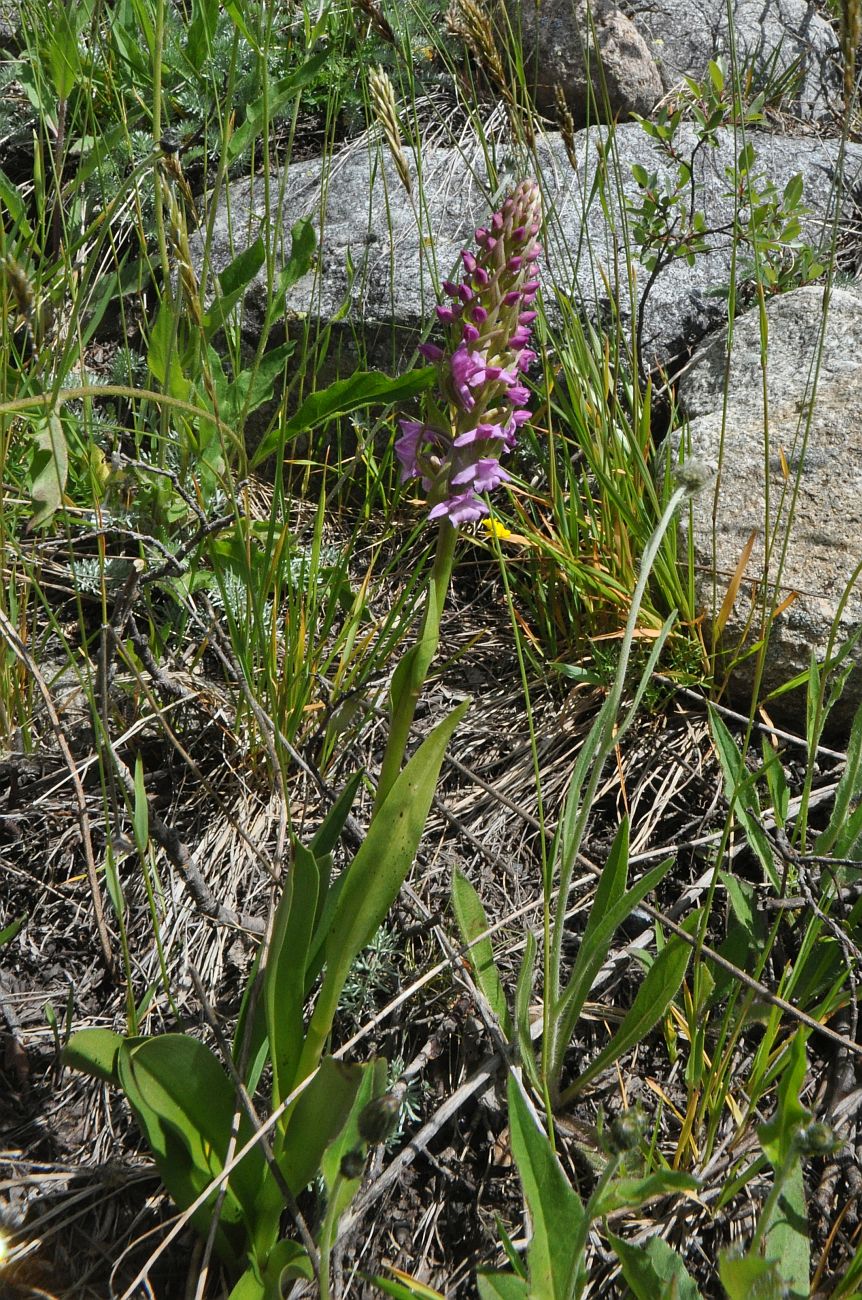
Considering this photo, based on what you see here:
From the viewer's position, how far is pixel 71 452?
2.15 m

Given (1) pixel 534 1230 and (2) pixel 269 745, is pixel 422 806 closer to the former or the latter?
(2) pixel 269 745

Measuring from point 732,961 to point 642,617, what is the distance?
2.32 ft

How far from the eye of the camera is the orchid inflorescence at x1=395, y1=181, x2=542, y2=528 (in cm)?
108

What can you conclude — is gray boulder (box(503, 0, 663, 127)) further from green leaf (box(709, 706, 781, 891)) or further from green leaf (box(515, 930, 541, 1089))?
green leaf (box(515, 930, 541, 1089))

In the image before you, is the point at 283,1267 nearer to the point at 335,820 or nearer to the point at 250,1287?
the point at 250,1287

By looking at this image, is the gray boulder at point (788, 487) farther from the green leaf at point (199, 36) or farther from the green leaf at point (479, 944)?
the green leaf at point (199, 36)

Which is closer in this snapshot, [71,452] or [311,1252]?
[311,1252]

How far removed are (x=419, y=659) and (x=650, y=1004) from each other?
0.67 metres

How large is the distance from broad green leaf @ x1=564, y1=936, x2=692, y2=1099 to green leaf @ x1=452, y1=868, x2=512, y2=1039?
135mm

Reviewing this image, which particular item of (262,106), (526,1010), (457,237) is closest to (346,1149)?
(526,1010)

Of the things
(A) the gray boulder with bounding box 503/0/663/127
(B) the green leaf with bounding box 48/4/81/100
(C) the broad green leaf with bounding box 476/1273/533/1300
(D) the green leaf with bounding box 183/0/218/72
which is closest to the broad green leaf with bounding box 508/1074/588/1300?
(C) the broad green leaf with bounding box 476/1273/533/1300

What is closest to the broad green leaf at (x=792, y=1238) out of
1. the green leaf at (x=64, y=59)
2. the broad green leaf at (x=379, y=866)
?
the broad green leaf at (x=379, y=866)

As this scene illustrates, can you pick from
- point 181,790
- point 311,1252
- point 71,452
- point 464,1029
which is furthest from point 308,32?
point 311,1252

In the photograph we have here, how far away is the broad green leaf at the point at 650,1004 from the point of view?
137cm
